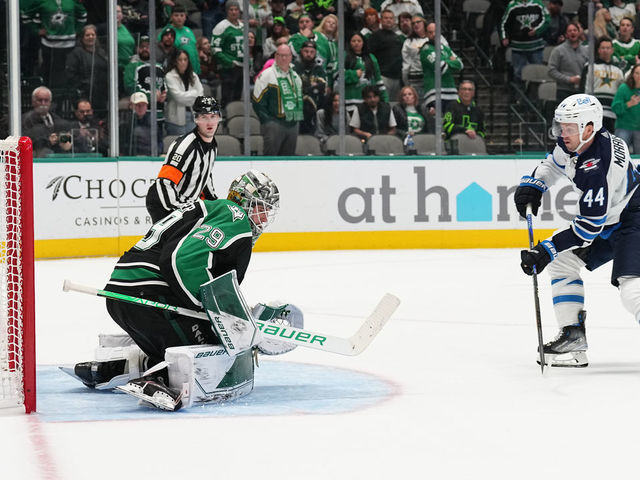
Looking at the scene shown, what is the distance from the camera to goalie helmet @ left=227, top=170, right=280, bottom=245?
3863 mm

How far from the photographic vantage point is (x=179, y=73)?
1027 cm

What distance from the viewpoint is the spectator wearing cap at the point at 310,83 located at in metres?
10.7

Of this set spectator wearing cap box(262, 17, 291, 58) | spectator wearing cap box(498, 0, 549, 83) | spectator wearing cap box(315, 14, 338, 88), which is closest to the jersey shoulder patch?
spectator wearing cap box(262, 17, 291, 58)

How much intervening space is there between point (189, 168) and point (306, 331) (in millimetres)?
2061

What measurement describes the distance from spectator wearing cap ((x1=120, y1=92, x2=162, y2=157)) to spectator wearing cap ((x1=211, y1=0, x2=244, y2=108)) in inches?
31.3

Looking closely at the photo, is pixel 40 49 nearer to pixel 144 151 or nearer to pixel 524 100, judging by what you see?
pixel 144 151

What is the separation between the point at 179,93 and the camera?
1027 centimetres

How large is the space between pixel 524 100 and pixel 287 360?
6.99 meters

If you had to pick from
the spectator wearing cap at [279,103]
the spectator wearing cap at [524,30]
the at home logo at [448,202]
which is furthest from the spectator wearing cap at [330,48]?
the spectator wearing cap at [524,30]

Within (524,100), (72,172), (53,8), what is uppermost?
(53,8)

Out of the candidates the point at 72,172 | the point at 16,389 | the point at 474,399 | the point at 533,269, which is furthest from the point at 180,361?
the point at 72,172

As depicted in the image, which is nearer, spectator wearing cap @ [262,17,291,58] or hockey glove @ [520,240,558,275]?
hockey glove @ [520,240,558,275]

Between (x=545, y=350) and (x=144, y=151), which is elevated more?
(x=144, y=151)

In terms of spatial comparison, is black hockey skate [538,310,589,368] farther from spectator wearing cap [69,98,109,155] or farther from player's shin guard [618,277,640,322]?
spectator wearing cap [69,98,109,155]
